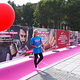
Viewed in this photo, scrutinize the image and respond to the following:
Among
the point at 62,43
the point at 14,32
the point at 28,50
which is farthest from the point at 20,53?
the point at 62,43

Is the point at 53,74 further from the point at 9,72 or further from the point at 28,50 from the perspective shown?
the point at 28,50

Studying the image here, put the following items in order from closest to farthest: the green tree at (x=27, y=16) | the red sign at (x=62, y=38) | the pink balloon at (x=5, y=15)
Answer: the pink balloon at (x=5, y=15)
the red sign at (x=62, y=38)
the green tree at (x=27, y=16)

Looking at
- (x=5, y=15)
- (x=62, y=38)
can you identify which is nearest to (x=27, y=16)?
(x=62, y=38)

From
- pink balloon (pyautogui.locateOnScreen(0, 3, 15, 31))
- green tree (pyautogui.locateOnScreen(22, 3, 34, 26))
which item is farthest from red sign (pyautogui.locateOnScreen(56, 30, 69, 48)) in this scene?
green tree (pyautogui.locateOnScreen(22, 3, 34, 26))

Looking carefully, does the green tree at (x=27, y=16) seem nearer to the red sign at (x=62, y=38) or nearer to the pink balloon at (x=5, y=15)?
the red sign at (x=62, y=38)

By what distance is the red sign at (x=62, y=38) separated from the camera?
11731mm

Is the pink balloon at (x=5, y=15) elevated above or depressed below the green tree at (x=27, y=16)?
below

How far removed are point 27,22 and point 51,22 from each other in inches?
481

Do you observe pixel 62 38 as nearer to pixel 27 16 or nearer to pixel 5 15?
pixel 5 15

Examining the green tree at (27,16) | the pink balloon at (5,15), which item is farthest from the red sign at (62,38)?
the green tree at (27,16)

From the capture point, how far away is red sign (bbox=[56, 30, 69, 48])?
1173cm

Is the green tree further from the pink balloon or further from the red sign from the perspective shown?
the pink balloon

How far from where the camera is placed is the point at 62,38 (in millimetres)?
12500

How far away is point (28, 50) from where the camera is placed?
7.77 m
